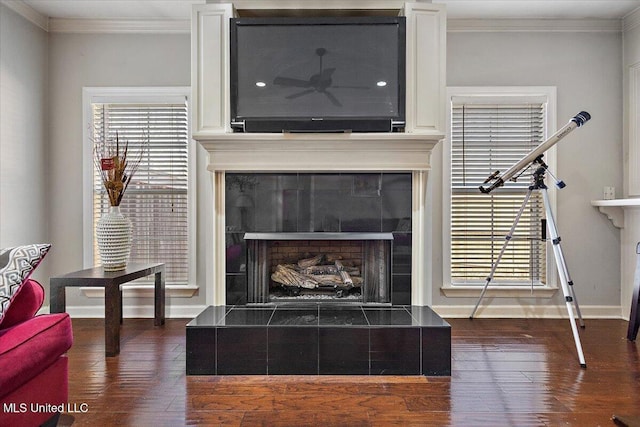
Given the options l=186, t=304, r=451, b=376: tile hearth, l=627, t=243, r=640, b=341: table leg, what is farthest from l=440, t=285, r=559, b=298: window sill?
l=186, t=304, r=451, b=376: tile hearth

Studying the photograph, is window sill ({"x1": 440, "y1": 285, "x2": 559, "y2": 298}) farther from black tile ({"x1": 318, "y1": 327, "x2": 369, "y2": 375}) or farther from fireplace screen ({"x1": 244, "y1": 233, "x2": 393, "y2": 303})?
black tile ({"x1": 318, "y1": 327, "x2": 369, "y2": 375})

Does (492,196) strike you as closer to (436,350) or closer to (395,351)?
(436,350)

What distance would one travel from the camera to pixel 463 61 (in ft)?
11.9

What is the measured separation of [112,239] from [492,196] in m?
3.10

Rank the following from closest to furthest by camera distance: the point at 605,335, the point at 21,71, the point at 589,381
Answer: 1. the point at 589,381
2. the point at 605,335
3. the point at 21,71

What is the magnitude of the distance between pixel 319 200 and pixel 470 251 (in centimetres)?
158

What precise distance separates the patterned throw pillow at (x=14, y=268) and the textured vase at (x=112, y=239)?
1.27 metres

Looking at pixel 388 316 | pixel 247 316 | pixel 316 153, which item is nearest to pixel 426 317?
pixel 388 316

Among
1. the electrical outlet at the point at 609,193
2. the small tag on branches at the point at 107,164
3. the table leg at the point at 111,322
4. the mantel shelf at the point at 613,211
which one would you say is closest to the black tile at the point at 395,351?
the table leg at the point at 111,322

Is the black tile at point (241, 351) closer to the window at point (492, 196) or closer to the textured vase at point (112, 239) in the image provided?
the textured vase at point (112, 239)

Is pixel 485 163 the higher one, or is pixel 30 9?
pixel 30 9

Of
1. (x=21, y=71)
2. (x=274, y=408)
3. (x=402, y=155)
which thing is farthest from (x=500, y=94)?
(x=21, y=71)

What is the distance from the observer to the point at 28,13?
3.37 metres

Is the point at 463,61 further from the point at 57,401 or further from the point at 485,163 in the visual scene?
the point at 57,401
